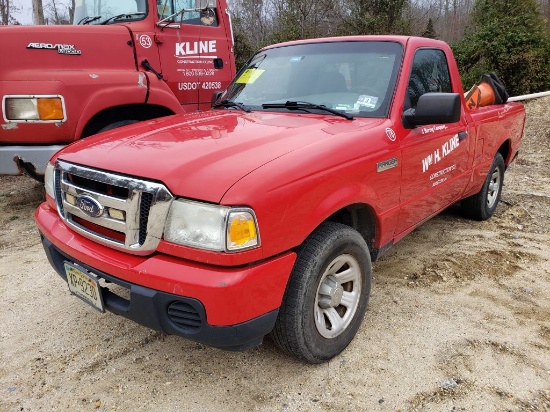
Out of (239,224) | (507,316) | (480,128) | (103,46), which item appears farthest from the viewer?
(103,46)

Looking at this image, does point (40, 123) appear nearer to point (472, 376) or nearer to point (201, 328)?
point (201, 328)

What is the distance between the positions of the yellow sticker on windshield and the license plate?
2.02 metres

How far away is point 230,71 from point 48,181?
3444 mm

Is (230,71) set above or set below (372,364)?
above

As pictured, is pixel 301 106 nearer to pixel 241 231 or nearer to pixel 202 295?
pixel 241 231

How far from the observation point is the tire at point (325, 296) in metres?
2.20

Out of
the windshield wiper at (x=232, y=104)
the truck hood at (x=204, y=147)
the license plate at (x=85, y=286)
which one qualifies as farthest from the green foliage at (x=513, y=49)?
the license plate at (x=85, y=286)

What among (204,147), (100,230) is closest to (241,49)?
(204,147)

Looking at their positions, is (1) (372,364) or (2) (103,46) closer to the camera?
(1) (372,364)

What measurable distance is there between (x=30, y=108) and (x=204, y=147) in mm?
2618

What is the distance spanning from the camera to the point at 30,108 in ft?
13.3

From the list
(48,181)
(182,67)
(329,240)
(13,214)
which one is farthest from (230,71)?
(329,240)

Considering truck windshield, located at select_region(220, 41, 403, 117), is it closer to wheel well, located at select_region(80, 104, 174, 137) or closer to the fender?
the fender

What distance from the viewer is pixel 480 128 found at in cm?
396
